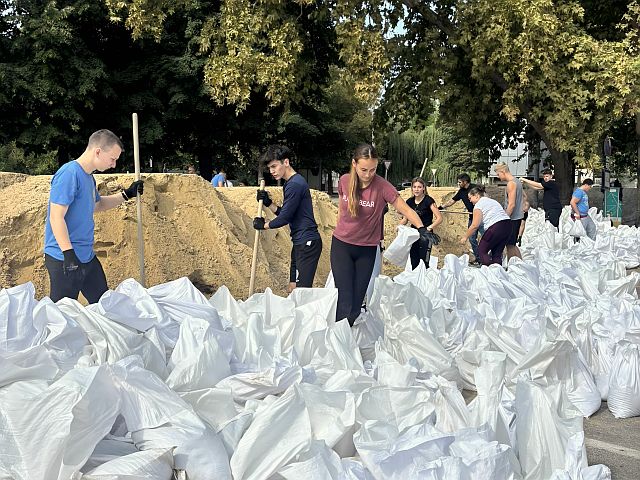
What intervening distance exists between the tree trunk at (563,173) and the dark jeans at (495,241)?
9422 millimetres

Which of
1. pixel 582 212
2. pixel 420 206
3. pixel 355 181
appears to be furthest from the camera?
pixel 582 212

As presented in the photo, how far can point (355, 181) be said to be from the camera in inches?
200

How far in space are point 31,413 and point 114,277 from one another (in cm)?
482

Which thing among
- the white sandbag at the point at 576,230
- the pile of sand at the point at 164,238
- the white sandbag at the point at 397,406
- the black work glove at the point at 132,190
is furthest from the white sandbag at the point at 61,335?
the white sandbag at the point at 576,230

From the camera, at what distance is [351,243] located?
203 inches

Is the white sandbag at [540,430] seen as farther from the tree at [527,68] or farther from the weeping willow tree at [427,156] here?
the weeping willow tree at [427,156]

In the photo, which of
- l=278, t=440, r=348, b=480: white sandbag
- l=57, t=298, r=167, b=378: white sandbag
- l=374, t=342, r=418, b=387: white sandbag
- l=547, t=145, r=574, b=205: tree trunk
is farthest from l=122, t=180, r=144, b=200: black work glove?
l=547, t=145, r=574, b=205: tree trunk

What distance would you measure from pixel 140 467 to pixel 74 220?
201 cm

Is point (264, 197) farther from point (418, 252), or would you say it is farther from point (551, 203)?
point (551, 203)

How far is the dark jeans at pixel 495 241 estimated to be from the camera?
8438mm

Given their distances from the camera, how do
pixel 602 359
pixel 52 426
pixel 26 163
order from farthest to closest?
pixel 26 163
pixel 602 359
pixel 52 426

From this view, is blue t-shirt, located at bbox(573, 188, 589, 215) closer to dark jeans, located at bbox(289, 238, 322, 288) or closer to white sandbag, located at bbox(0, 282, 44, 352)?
dark jeans, located at bbox(289, 238, 322, 288)

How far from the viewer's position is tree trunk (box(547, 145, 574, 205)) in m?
17.3

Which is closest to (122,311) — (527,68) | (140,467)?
(140,467)
